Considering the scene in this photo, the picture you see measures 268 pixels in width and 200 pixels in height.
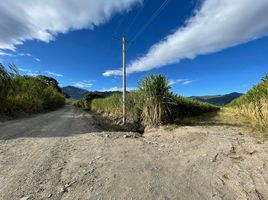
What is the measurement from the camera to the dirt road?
3.04 m

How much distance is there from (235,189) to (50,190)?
8.86ft

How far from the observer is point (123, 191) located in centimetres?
Result: 307

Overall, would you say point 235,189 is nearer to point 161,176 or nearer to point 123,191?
point 161,176

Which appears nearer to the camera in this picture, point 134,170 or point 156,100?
point 134,170

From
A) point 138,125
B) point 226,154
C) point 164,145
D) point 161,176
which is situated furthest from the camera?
point 138,125

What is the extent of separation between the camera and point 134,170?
152 inches

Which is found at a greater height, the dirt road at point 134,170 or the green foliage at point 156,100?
the green foliage at point 156,100

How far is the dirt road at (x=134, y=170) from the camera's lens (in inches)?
120

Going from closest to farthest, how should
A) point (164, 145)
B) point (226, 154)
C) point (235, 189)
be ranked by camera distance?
point (235, 189)
point (226, 154)
point (164, 145)

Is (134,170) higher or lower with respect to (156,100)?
lower

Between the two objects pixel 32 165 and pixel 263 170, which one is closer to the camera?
pixel 263 170

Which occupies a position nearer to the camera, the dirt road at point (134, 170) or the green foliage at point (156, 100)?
the dirt road at point (134, 170)

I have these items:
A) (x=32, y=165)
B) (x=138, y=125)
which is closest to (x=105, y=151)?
(x=32, y=165)

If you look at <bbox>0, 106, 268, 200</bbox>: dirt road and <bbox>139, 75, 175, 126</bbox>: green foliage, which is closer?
<bbox>0, 106, 268, 200</bbox>: dirt road
